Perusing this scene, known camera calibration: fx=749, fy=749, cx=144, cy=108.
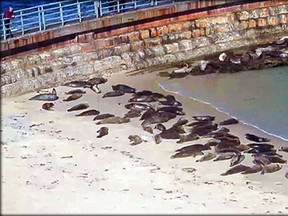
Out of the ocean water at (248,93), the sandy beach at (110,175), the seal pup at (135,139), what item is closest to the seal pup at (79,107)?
the sandy beach at (110,175)

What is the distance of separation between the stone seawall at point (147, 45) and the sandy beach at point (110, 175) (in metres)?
3.22

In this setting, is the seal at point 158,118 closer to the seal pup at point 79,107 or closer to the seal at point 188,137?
the seal at point 188,137

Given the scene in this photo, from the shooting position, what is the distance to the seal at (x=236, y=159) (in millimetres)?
20145

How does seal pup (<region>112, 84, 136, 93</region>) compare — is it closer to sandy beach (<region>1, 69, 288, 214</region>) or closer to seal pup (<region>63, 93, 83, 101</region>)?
seal pup (<region>63, 93, 83, 101</region>)

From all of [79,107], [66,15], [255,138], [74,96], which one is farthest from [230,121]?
[66,15]

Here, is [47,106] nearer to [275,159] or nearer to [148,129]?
[148,129]

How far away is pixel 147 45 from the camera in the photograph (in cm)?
3128

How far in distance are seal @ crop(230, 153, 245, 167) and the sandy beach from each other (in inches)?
5.7

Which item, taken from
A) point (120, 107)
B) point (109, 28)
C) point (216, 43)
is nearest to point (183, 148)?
point (120, 107)

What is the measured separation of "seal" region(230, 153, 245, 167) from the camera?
2015cm

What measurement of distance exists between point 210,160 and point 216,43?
13445mm

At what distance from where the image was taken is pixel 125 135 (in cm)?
2239

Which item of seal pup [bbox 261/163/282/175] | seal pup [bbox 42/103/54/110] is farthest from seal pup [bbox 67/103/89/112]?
seal pup [bbox 261/163/282/175]

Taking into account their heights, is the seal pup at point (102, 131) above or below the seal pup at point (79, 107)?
below
